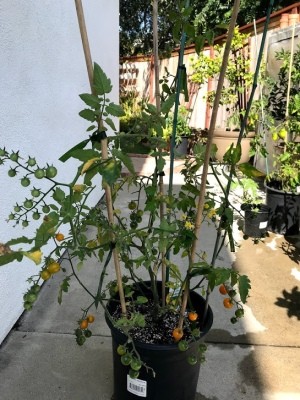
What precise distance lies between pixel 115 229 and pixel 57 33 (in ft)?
5.53

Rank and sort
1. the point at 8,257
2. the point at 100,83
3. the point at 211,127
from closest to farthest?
the point at 8,257 < the point at 100,83 < the point at 211,127

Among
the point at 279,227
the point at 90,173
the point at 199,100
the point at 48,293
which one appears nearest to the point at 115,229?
the point at 90,173

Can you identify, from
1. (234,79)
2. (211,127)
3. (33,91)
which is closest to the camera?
(211,127)

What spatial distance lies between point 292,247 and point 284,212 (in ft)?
1.10

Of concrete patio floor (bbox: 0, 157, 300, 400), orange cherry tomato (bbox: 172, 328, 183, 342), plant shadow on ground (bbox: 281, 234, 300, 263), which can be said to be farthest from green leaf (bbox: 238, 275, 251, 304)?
plant shadow on ground (bbox: 281, 234, 300, 263)

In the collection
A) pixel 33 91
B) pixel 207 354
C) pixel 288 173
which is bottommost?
pixel 207 354

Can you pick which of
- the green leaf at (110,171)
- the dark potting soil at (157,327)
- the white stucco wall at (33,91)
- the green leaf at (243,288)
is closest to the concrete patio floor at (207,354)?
the white stucco wall at (33,91)

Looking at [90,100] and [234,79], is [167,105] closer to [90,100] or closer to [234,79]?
[90,100]

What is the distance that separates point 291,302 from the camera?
2.11 m

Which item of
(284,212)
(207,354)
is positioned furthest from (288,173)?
(207,354)

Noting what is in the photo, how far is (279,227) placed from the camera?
306 cm

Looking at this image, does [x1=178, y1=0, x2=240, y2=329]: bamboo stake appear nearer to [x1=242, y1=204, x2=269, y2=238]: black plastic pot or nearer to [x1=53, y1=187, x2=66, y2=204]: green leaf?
[x1=53, y1=187, x2=66, y2=204]: green leaf

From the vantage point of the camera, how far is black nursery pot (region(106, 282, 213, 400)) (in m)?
1.16

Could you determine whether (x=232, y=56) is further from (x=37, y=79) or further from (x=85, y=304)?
(x=85, y=304)
